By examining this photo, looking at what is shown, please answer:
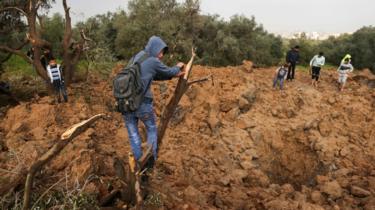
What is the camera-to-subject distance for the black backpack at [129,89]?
4.21 m

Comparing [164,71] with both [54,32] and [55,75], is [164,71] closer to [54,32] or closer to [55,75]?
[55,75]

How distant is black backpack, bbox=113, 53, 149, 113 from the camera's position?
13.8 feet

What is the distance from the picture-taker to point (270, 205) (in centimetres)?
516

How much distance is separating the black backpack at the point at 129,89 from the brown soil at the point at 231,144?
927 mm

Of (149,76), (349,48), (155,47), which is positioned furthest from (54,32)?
(349,48)

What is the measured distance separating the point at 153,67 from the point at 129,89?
41 centimetres

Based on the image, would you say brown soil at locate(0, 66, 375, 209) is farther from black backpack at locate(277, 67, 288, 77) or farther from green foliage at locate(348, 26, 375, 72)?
green foliage at locate(348, 26, 375, 72)

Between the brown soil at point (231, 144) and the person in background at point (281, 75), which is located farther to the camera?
the person in background at point (281, 75)

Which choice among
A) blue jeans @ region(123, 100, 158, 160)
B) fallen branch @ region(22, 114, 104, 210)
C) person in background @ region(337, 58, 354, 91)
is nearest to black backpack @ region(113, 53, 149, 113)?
blue jeans @ region(123, 100, 158, 160)

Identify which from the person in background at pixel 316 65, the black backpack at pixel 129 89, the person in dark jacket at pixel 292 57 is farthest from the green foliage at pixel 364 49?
the black backpack at pixel 129 89

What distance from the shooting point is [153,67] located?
4.40m

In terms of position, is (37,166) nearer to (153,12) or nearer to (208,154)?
(208,154)

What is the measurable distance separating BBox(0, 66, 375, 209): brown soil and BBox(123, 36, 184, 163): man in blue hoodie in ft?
2.17

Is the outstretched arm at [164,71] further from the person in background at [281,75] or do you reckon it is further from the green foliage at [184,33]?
the green foliage at [184,33]
